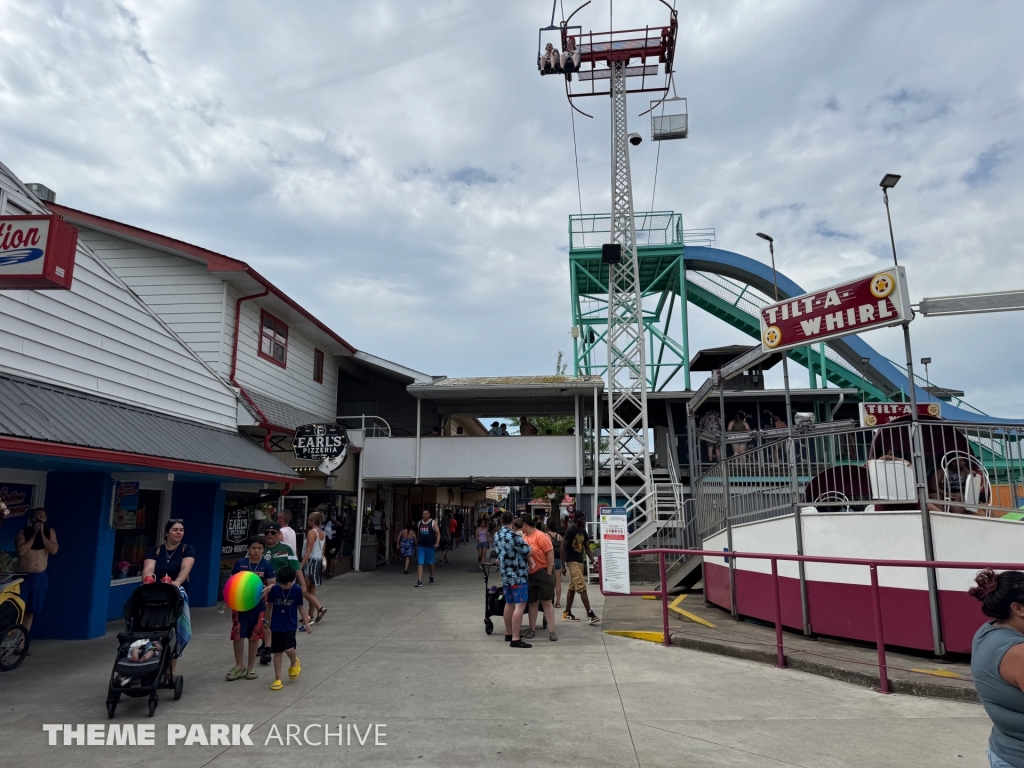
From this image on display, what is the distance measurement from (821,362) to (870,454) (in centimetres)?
1551

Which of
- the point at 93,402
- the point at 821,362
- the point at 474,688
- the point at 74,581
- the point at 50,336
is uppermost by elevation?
the point at 821,362

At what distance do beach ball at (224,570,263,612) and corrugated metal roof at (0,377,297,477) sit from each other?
226 cm

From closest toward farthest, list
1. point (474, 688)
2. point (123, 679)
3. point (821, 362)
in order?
1. point (123, 679)
2. point (474, 688)
3. point (821, 362)

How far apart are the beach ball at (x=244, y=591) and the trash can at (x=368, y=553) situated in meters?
12.2

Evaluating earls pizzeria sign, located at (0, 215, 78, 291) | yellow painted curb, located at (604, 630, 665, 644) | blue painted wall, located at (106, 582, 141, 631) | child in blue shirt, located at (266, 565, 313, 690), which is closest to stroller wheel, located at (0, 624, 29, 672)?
child in blue shirt, located at (266, 565, 313, 690)

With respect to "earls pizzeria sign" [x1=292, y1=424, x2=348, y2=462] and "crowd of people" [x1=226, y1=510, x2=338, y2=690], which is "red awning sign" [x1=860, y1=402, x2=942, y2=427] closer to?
"earls pizzeria sign" [x1=292, y1=424, x2=348, y2=462]

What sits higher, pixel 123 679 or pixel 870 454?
pixel 870 454

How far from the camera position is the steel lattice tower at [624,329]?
18.2 m

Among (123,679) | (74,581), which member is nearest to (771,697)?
(123,679)

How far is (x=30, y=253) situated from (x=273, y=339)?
973 centimetres

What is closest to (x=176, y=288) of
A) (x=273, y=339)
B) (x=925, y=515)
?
(x=273, y=339)

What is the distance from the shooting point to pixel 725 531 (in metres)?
10.4

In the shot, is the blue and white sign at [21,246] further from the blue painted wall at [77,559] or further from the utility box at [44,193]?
the utility box at [44,193]

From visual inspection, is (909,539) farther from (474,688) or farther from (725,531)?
(474,688)
